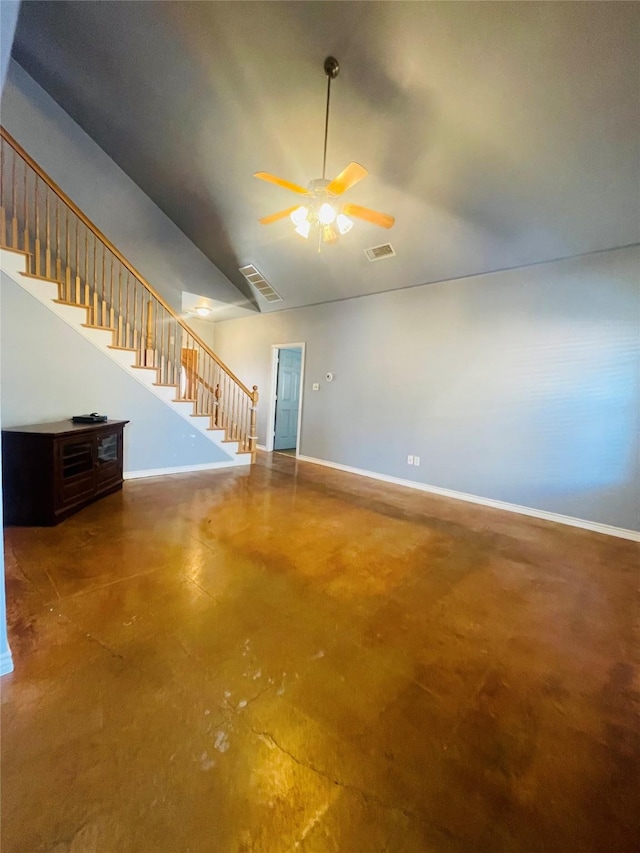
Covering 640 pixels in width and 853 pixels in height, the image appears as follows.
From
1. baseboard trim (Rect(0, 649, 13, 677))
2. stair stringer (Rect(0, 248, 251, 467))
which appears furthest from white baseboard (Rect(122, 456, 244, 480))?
baseboard trim (Rect(0, 649, 13, 677))

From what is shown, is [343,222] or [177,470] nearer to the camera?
[343,222]

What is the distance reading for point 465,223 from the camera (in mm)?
3725

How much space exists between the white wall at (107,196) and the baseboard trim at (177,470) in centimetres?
295

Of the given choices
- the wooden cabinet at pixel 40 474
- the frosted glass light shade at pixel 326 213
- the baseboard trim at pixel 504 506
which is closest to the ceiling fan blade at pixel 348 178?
the frosted glass light shade at pixel 326 213

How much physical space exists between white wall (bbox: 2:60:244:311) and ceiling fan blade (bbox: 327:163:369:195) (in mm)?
4154

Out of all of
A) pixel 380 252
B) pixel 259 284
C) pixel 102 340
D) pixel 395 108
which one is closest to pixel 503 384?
pixel 380 252

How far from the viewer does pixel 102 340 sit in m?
4.02

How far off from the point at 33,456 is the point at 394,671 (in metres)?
3.23

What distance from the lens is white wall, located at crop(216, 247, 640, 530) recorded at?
11.4 ft

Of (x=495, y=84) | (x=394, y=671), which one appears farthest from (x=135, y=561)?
(x=495, y=84)

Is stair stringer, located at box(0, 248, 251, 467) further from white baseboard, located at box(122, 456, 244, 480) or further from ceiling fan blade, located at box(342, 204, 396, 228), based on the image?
ceiling fan blade, located at box(342, 204, 396, 228)

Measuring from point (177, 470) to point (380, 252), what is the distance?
4.11 m

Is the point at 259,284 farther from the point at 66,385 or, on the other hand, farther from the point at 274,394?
the point at 66,385

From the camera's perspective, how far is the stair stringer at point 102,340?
338cm
